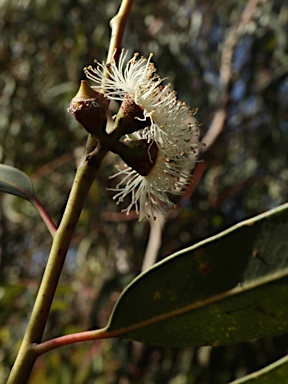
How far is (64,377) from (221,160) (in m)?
1.15

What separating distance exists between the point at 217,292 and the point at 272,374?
2.8 inches

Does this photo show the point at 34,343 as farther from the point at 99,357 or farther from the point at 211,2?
the point at 211,2

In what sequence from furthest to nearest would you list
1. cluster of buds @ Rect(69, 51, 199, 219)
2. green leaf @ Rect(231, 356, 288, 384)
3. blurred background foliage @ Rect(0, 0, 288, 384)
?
1. blurred background foliage @ Rect(0, 0, 288, 384)
2. cluster of buds @ Rect(69, 51, 199, 219)
3. green leaf @ Rect(231, 356, 288, 384)

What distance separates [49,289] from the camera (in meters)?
0.47

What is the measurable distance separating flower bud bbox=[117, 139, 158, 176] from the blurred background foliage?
1.45m

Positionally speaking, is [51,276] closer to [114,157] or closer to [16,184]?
[16,184]

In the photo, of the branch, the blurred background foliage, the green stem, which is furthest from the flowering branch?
the blurred background foliage

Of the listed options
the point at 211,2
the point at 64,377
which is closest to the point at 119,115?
the point at 64,377

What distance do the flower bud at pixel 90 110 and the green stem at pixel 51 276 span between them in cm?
3

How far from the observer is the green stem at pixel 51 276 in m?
0.46

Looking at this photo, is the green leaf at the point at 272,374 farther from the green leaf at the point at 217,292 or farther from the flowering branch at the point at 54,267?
the flowering branch at the point at 54,267

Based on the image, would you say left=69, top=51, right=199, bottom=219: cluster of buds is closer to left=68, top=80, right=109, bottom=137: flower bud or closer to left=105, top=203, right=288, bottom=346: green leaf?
left=68, top=80, right=109, bottom=137: flower bud

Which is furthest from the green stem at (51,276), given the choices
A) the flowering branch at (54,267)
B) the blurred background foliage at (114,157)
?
the blurred background foliage at (114,157)

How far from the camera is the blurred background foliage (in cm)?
229
